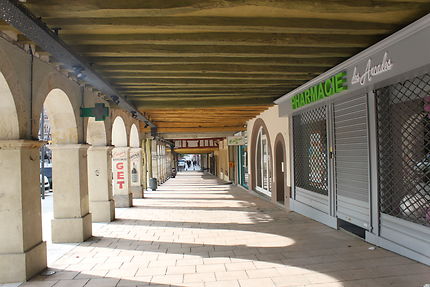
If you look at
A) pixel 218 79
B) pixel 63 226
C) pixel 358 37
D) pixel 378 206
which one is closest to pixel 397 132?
pixel 378 206

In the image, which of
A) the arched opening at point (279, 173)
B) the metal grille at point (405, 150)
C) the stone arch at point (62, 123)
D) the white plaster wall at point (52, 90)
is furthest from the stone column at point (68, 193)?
the arched opening at point (279, 173)

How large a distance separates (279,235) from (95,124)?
4760 millimetres

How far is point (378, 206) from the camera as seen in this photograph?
215 inches

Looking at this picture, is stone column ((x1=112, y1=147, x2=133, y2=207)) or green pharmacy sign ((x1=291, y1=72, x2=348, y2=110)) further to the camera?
stone column ((x1=112, y1=147, x2=133, y2=207))

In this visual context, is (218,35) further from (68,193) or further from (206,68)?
(68,193)

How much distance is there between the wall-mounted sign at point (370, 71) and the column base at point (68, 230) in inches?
210

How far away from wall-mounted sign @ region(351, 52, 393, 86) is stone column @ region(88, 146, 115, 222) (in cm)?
560

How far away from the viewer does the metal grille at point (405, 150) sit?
4.76 meters

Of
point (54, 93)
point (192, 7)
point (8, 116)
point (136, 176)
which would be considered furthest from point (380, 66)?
point (136, 176)

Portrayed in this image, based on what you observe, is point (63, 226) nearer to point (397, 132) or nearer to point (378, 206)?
point (378, 206)

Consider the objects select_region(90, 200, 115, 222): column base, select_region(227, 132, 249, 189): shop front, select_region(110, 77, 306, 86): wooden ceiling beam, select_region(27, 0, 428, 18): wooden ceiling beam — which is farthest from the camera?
select_region(227, 132, 249, 189): shop front

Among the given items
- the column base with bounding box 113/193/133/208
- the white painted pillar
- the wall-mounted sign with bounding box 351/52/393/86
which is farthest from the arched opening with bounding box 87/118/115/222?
the white painted pillar

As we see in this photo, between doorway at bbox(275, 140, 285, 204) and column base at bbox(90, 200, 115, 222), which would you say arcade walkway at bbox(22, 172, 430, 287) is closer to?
column base at bbox(90, 200, 115, 222)

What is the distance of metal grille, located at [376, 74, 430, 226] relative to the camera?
4.76 meters
